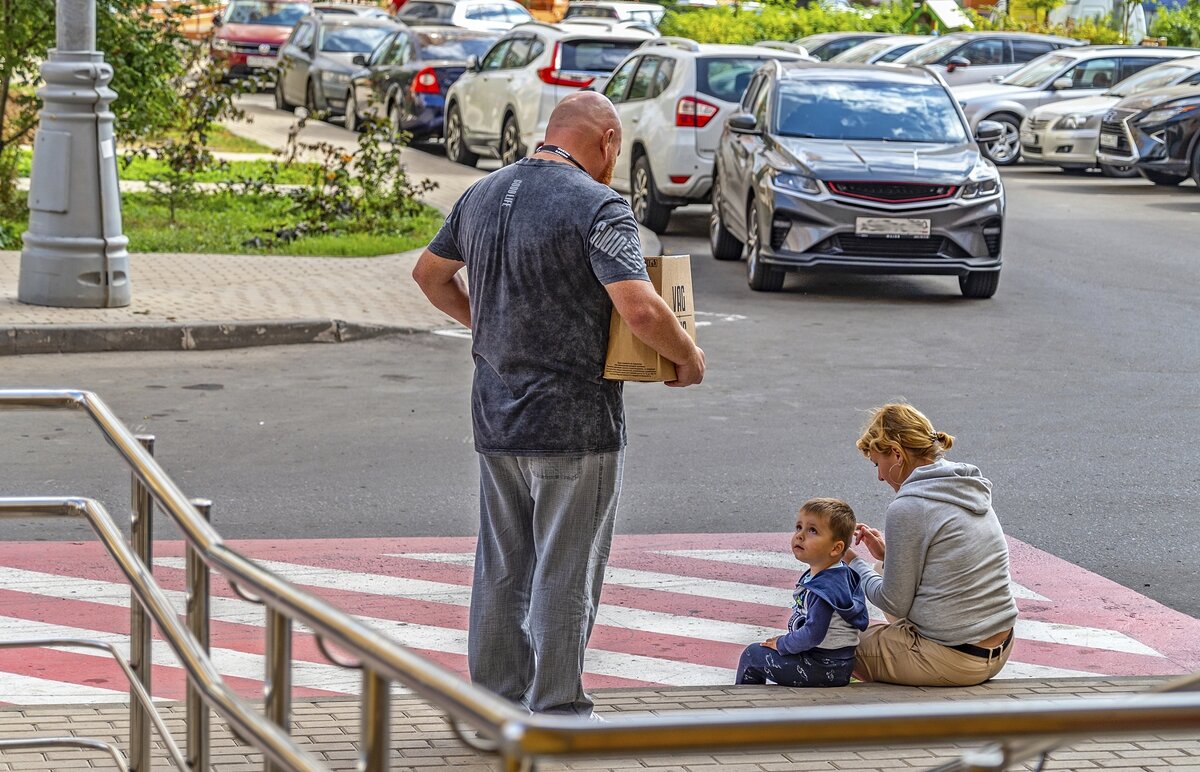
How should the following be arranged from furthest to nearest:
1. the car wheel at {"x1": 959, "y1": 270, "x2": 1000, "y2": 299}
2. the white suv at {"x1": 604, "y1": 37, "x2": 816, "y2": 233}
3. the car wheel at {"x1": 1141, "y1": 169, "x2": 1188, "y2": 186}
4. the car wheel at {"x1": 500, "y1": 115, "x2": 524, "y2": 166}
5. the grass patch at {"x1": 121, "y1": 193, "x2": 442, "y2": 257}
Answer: the car wheel at {"x1": 1141, "y1": 169, "x2": 1188, "y2": 186} < the car wheel at {"x1": 500, "y1": 115, "x2": 524, "y2": 166} < the white suv at {"x1": 604, "y1": 37, "x2": 816, "y2": 233} < the grass patch at {"x1": 121, "y1": 193, "x2": 442, "y2": 257} < the car wheel at {"x1": 959, "y1": 270, "x2": 1000, "y2": 299}

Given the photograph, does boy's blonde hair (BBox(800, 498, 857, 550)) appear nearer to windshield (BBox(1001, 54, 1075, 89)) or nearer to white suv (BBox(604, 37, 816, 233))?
white suv (BBox(604, 37, 816, 233))

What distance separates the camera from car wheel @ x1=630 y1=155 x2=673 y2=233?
1747cm

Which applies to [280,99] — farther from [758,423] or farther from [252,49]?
[758,423]

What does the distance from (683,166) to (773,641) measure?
12070mm

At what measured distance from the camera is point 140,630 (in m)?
3.79

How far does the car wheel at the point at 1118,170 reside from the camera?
2356 centimetres

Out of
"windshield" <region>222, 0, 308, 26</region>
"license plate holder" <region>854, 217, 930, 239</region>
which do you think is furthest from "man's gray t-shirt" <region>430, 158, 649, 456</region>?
"windshield" <region>222, 0, 308, 26</region>

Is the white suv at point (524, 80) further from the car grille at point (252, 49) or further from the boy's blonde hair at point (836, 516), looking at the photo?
the car grille at point (252, 49)

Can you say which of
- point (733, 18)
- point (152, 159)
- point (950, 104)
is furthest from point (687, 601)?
point (733, 18)

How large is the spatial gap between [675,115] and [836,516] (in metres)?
12.3

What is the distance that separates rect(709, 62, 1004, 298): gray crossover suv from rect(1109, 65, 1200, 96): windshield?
10.8 meters

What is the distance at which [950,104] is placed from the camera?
1498 cm

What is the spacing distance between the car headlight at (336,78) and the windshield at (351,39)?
69 cm

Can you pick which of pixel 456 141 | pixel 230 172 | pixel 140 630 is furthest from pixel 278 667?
pixel 456 141
